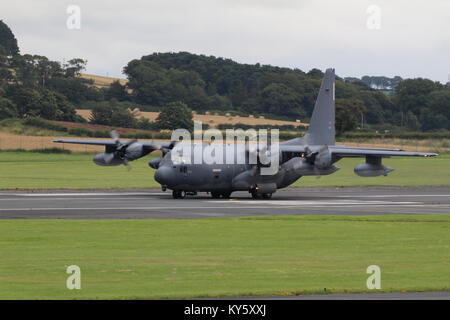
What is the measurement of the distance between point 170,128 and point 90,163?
8.89m

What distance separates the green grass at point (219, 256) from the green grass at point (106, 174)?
25576 millimetres

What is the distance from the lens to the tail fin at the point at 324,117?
50.7 meters

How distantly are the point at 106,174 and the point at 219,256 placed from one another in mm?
46007

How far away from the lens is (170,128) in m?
84.2

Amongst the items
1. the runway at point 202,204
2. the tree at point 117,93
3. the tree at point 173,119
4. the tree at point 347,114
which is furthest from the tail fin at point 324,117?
the tree at point 117,93

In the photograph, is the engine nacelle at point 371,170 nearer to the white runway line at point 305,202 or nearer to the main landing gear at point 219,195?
the white runway line at point 305,202

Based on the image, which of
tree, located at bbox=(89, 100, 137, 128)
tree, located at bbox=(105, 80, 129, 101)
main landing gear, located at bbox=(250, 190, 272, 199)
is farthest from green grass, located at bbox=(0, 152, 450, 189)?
tree, located at bbox=(105, 80, 129, 101)

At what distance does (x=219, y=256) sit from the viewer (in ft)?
82.2

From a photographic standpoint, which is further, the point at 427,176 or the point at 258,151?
the point at 427,176

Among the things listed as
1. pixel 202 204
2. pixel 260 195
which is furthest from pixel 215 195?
pixel 202 204

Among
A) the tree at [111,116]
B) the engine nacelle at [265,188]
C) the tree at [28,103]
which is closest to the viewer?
the engine nacelle at [265,188]
